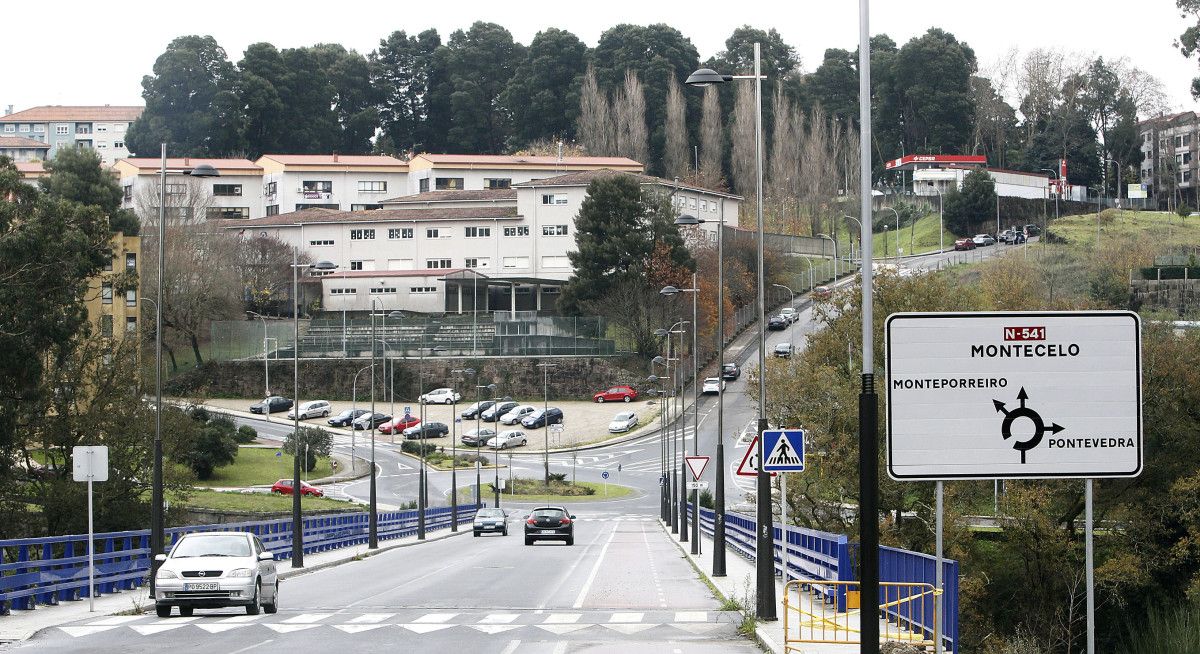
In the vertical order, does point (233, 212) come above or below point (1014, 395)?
above

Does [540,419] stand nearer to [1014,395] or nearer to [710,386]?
[710,386]

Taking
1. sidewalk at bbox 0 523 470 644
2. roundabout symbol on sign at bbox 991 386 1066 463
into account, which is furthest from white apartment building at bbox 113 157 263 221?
roundabout symbol on sign at bbox 991 386 1066 463

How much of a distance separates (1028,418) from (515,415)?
9341cm

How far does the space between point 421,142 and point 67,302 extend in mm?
129147

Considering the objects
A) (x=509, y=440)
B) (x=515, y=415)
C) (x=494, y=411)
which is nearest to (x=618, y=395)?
(x=515, y=415)

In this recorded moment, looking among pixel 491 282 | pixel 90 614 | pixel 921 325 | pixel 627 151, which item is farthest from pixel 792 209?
pixel 921 325

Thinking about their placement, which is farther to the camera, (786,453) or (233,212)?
(233,212)

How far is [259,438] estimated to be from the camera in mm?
95125

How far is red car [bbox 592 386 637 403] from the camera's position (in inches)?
4200

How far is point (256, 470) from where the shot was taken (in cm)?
8181

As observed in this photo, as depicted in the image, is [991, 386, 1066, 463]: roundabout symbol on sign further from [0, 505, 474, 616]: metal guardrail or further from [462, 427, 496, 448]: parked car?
[462, 427, 496, 448]: parked car

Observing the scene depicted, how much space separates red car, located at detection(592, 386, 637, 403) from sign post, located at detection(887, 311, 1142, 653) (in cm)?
9637

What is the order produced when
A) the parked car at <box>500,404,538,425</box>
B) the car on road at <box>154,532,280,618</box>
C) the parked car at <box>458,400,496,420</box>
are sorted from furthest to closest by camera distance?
the parked car at <box>500,404,538,425</box>, the parked car at <box>458,400,496,420</box>, the car on road at <box>154,532,280,618</box>

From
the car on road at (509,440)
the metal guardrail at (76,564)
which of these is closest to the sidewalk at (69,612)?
the metal guardrail at (76,564)
